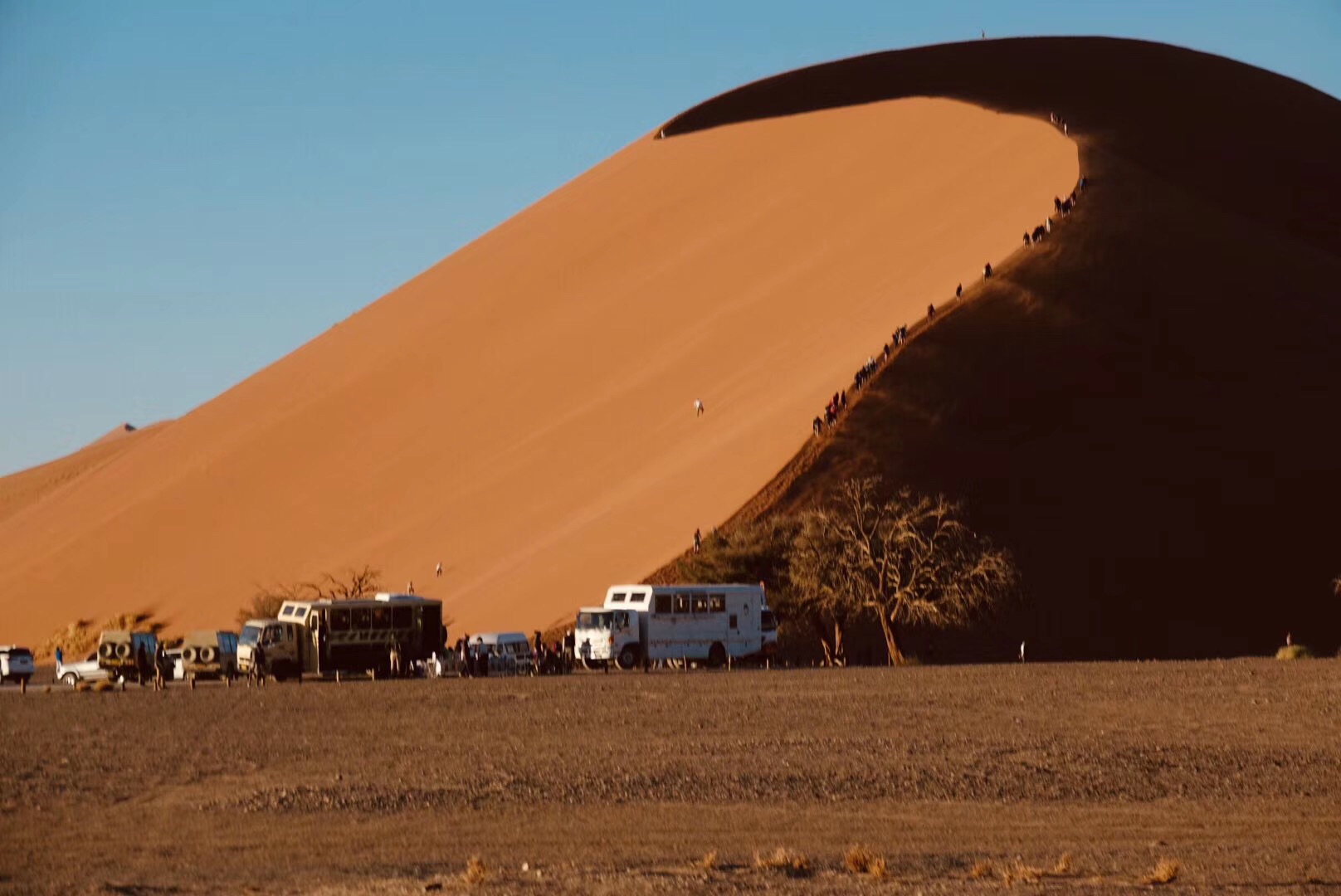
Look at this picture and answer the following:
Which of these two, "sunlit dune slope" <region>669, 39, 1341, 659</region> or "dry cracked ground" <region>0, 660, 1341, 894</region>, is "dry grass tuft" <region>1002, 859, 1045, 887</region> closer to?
"dry cracked ground" <region>0, 660, 1341, 894</region>

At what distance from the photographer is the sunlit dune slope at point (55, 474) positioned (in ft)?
291

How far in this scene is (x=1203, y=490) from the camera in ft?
161

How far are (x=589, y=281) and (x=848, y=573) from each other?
120 ft

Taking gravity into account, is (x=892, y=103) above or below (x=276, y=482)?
above

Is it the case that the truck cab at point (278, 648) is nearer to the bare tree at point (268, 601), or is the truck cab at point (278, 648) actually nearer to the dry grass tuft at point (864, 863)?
the bare tree at point (268, 601)

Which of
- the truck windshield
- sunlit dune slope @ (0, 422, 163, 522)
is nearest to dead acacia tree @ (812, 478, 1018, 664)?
the truck windshield

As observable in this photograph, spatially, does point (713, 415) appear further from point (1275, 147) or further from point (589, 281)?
point (1275, 147)

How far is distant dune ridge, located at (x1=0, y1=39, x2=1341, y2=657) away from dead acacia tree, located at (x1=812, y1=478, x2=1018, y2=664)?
67.9 inches

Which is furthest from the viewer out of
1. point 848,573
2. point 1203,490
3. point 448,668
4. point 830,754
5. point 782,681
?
point 1203,490

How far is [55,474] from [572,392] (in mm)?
45011

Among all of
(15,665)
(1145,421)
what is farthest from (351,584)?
(1145,421)

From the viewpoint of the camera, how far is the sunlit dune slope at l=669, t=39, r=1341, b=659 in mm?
44750

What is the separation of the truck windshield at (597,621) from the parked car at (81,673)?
29.7ft

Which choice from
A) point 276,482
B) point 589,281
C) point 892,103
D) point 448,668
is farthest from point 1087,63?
point 448,668
